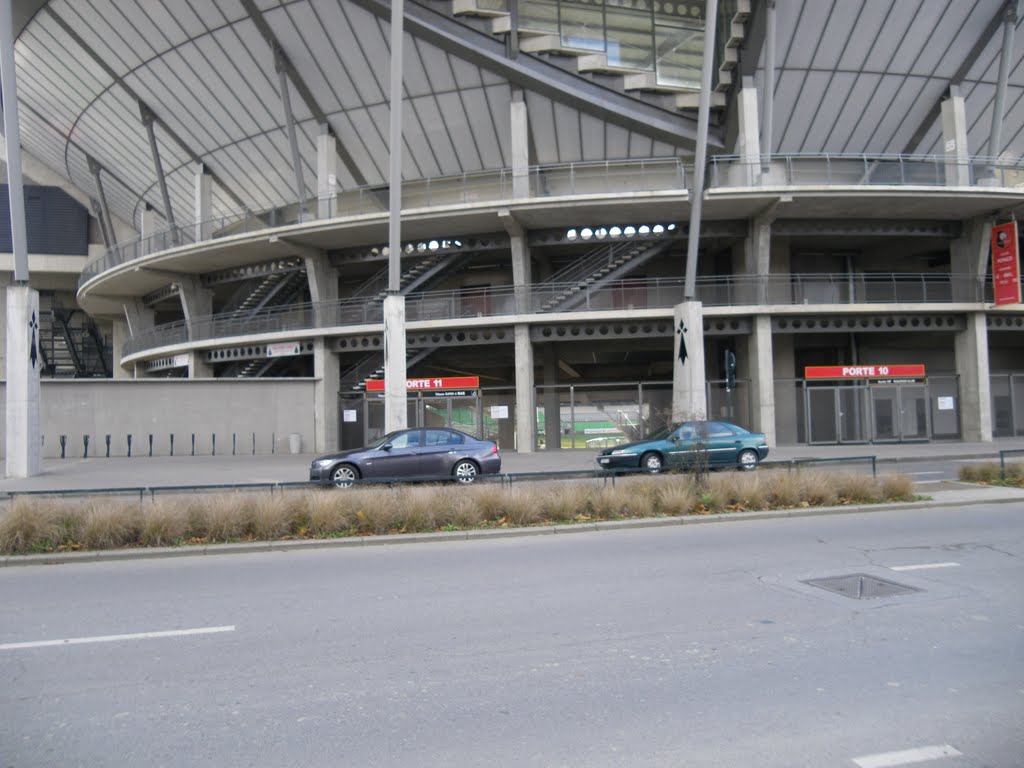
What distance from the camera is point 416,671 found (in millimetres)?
5113

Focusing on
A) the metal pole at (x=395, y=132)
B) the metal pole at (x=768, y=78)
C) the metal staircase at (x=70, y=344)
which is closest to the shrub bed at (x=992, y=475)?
the metal pole at (x=395, y=132)

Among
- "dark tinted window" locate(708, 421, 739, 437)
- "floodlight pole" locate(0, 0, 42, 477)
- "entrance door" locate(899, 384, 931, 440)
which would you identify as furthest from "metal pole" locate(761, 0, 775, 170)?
"floodlight pole" locate(0, 0, 42, 477)

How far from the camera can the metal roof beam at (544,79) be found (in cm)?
2859

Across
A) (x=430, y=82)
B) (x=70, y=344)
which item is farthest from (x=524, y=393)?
(x=70, y=344)

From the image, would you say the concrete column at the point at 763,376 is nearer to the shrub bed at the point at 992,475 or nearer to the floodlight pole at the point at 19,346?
the shrub bed at the point at 992,475

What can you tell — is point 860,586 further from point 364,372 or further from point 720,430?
point 364,372

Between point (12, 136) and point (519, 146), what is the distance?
55.0ft

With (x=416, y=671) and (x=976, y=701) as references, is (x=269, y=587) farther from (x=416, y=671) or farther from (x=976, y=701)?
(x=976, y=701)

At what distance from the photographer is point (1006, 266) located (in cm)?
2814

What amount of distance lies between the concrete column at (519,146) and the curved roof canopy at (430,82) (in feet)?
2.97

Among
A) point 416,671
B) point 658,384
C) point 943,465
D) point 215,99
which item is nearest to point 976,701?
point 416,671

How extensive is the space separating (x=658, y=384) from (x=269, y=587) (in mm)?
23228

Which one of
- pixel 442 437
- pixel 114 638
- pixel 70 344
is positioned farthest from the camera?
pixel 70 344

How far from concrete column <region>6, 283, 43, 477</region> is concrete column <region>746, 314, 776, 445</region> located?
79.0ft
